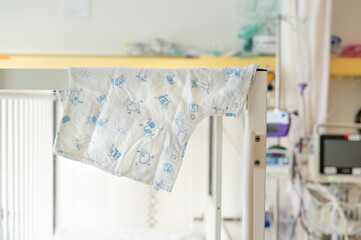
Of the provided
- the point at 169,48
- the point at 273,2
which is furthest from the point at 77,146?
the point at 273,2

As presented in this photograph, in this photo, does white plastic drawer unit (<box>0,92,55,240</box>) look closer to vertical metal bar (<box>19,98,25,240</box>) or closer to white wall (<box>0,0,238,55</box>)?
vertical metal bar (<box>19,98,25,240</box>)

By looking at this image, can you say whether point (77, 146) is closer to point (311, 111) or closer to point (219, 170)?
point (219, 170)

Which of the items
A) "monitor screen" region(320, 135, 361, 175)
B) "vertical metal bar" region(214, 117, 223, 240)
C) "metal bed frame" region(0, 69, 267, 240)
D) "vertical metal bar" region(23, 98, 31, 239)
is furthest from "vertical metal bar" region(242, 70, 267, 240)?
"vertical metal bar" region(23, 98, 31, 239)

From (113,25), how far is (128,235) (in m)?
1.34

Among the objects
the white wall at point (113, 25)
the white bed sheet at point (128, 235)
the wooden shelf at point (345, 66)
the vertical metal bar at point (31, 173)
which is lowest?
the white bed sheet at point (128, 235)

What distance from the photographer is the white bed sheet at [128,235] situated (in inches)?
79.9

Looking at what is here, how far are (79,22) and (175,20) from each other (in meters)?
0.63

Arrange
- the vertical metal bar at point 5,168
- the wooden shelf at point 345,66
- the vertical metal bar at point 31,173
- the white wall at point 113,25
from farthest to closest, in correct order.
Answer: the white wall at point 113,25 → the wooden shelf at point 345,66 → the vertical metal bar at point 31,173 → the vertical metal bar at point 5,168

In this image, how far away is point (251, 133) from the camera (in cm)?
109

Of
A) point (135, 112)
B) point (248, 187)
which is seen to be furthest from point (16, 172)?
point (248, 187)

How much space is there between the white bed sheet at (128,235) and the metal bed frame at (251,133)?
1013 millimetres

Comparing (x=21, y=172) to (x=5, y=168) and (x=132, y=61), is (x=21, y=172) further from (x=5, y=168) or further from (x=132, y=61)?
→ (x=132, y=61)

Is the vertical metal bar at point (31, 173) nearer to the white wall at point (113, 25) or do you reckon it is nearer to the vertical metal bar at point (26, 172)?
the vertical metal bar at point (26, 172)

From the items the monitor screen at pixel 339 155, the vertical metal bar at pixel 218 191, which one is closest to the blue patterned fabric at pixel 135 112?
the vertical metal bar at pixel 218 191
